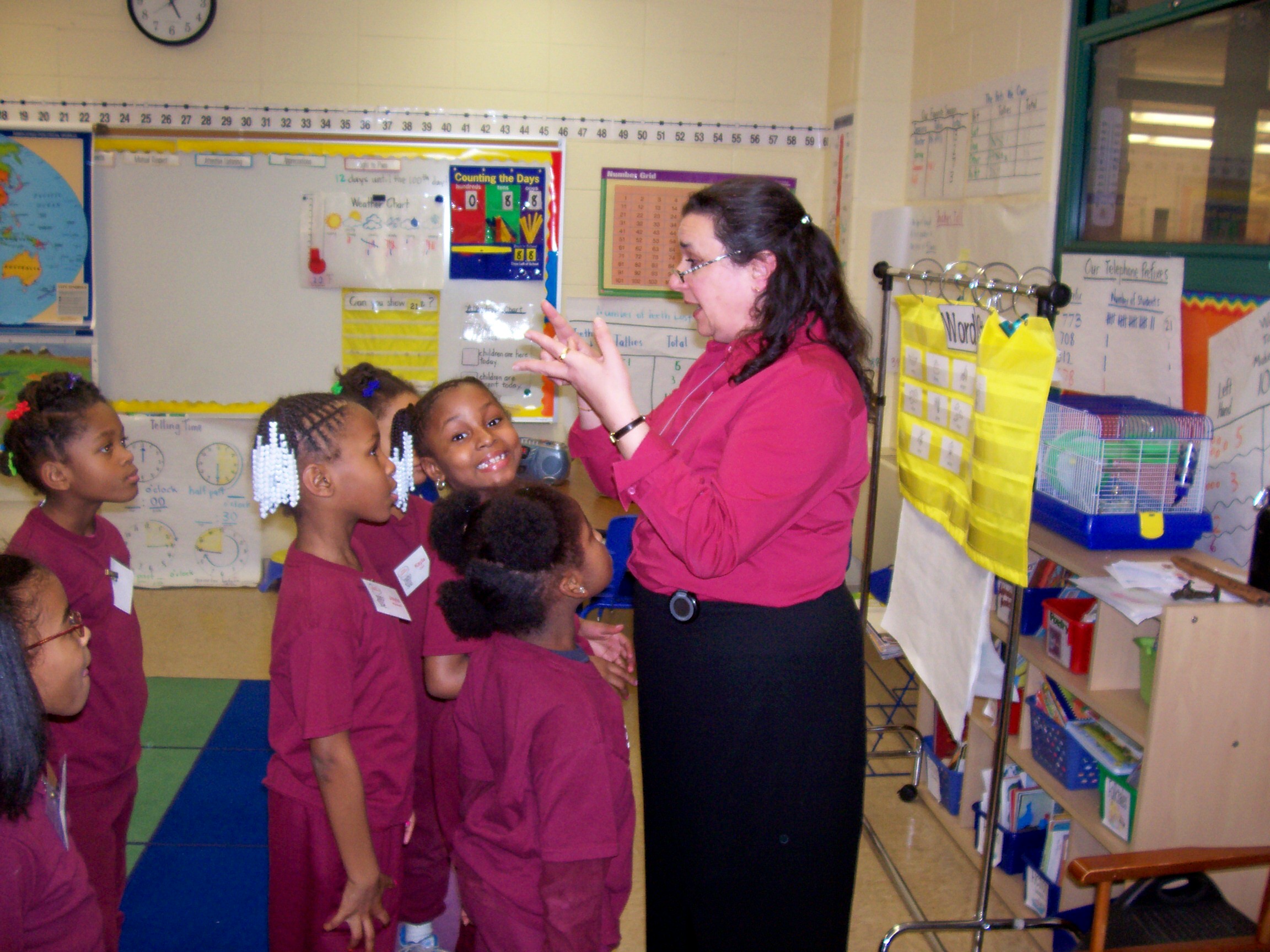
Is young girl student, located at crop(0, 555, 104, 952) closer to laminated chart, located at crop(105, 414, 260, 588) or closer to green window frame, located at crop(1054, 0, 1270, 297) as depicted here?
green window frame, located at crop(1054, 0, 1270, 297)

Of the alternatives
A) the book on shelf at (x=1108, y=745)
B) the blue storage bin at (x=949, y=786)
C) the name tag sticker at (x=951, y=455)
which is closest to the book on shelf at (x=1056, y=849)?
the book on shelf at (x=1108, y=745)

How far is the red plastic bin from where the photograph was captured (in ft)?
6.99

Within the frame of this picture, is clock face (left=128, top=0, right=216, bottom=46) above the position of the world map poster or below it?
above

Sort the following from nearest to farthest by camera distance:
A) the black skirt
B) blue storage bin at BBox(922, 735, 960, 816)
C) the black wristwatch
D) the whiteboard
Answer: the black wristwatch
the black skirt
blue storage bin at BBox(922, 735, 960, 816)
the whiteboard

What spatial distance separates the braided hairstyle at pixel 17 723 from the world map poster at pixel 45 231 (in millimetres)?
3467

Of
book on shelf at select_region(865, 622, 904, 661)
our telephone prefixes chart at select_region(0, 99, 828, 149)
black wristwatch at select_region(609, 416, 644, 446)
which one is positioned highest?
our telephone prefixes chart at select_region(0, 99, 828, 149)

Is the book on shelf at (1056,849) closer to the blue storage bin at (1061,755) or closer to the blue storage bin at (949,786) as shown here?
the blue storage bin at (1061,755)

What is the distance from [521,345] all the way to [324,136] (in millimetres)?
1196

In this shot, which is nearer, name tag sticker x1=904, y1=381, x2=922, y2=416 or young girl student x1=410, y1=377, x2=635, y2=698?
young girl student x1=410, y1=377, x2=635, y2=698

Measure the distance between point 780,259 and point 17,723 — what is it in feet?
3.88

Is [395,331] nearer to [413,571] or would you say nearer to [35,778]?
[413,571]

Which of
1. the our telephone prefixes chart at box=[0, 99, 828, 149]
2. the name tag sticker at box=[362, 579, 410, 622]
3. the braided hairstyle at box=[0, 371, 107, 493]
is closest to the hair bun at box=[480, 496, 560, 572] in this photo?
the name tag sticker at box=[362, 579, 410, 622]

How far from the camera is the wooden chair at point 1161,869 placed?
4.84 ft

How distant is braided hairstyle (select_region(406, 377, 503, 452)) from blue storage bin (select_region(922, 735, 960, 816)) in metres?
1.76
